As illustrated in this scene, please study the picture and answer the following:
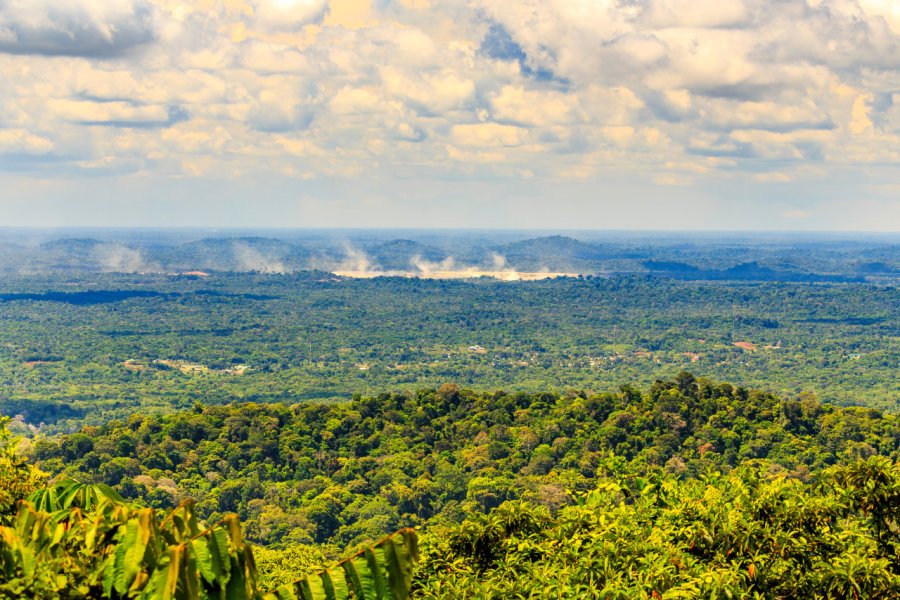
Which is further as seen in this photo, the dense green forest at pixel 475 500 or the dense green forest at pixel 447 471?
the dense green forest at pixel 447 471

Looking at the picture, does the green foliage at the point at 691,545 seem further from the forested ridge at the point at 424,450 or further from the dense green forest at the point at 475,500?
the forested ridge at the point at 424,450

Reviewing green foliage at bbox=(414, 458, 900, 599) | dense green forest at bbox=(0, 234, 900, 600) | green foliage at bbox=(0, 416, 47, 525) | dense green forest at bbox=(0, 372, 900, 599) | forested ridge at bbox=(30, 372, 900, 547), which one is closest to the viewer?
dense green forest at bbox=(0, 372, 900, 599)

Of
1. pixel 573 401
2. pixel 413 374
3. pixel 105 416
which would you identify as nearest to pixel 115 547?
pixel 573 401

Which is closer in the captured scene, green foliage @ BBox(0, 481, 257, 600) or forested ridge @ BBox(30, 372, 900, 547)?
green foliage @ BBox(0, 481, 257, 600)

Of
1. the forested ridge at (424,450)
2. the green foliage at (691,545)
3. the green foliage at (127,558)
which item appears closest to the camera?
the green foliage at (127,558)

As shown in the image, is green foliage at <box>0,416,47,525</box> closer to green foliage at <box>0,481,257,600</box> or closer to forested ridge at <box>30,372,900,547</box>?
green foliage at <box>0,481,257,600</box>

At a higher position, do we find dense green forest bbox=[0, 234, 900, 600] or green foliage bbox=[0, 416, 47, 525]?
green foliage bbox=[0, 416, 47, 525]

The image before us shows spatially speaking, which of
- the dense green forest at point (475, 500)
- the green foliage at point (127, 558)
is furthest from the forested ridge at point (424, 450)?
the green foliage at point (127, 558)

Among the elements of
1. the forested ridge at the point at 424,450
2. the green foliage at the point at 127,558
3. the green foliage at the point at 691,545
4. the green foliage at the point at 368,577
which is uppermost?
the green foliage at the point at 127,558

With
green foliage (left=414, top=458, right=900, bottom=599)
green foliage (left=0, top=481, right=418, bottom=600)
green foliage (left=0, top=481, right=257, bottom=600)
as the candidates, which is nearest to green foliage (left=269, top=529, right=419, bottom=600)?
green foliage (left=0, top=481, right=418, bottom=600)

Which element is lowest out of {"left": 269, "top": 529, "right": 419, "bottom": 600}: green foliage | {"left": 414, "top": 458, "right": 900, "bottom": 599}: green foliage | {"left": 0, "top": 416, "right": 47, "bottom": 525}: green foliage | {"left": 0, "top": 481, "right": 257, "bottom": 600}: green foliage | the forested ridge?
the forested ridge

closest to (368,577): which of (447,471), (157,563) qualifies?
(157,563)

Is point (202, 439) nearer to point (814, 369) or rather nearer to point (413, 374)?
point (413, 374)
